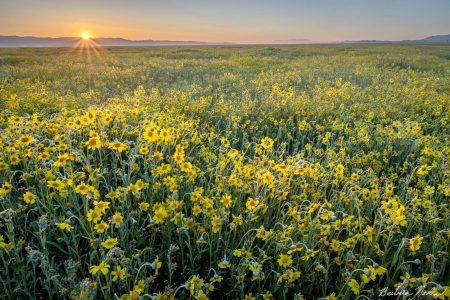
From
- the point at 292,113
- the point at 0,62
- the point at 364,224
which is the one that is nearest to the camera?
the point at 364,224

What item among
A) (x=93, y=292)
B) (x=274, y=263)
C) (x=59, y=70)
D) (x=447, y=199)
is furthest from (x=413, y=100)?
(x=59, y=70)

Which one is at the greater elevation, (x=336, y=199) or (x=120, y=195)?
(x=120, y=195)

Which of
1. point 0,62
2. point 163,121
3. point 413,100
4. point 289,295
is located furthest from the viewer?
point 0,62

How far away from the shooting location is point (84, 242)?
2752 mm

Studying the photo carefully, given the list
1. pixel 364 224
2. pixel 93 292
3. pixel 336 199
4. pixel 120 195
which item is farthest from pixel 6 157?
pixel 364 224

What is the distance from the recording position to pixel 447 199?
3.64 m

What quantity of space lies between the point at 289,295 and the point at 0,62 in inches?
992

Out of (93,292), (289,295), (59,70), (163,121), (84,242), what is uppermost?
(59,70)

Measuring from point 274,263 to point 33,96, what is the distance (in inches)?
275

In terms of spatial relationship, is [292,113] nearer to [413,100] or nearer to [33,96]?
[413,100]

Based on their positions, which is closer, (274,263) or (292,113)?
(274,263)

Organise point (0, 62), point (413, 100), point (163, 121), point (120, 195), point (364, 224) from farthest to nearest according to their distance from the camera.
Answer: point (0, 62) < point (413, 100) < point (163, 121) < point (364, 224) < point (120, 195)

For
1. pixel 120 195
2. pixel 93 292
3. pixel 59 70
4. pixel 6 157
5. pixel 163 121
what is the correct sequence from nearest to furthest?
pixel 93 292 → pixel 120 195 → pixel 6 157 → pixel 163 121 → pixel 59 70

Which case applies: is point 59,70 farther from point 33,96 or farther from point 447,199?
point 447,199
